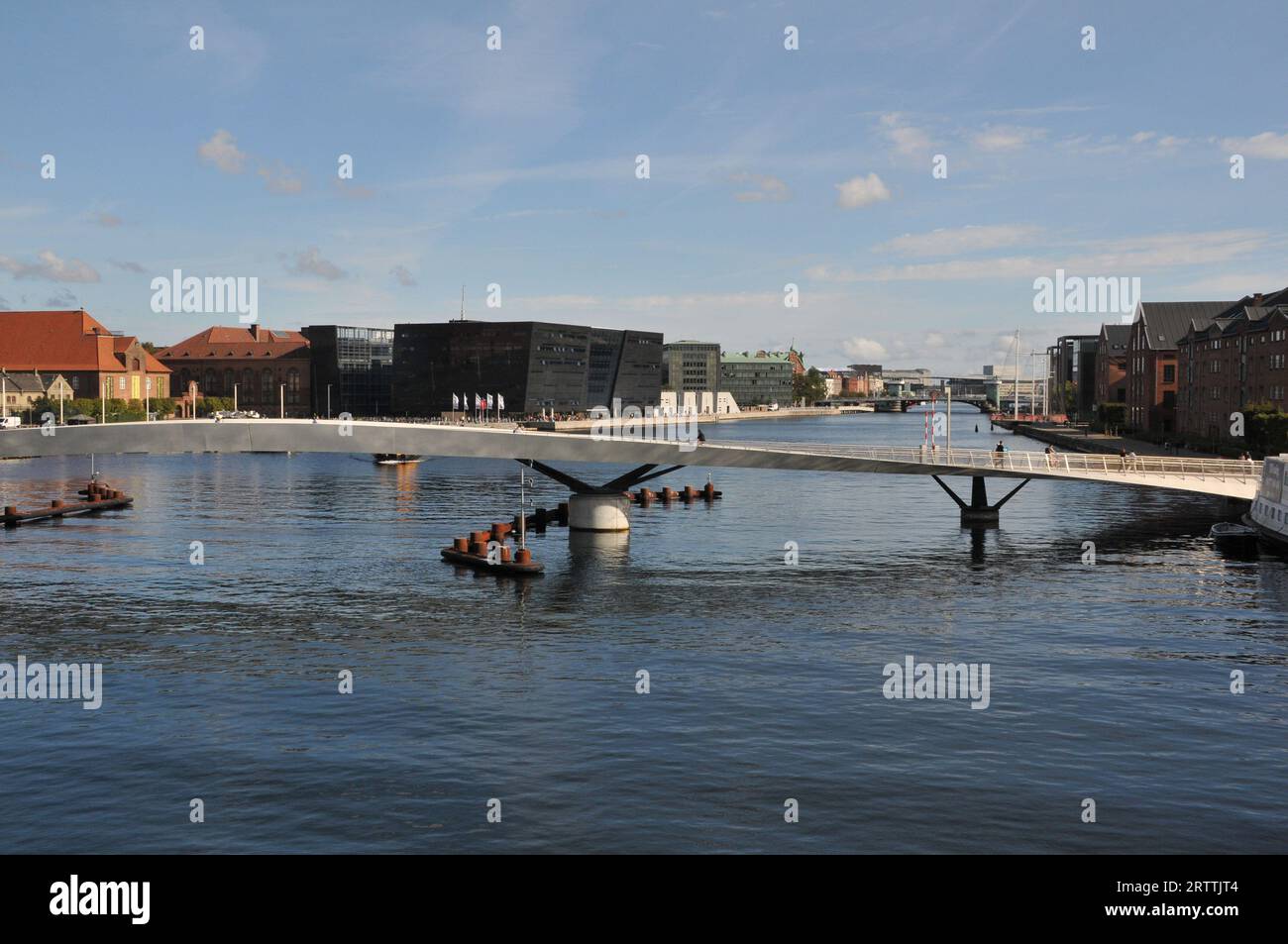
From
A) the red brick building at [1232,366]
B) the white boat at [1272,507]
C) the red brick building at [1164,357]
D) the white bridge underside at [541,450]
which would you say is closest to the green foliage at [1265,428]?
the red brick building at [1232,366]

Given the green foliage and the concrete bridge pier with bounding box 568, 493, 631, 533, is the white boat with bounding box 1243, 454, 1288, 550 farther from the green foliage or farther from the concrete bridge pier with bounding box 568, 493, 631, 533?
the concrete bridge pier with bounding box 568, 493, 631, 533

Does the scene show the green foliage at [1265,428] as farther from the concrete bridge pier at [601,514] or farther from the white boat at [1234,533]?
the concrete bridge pier at [601,514]

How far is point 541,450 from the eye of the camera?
80062 mm

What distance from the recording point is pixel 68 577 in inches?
2653

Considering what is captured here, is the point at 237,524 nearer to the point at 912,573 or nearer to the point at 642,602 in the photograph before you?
the point at 642,602

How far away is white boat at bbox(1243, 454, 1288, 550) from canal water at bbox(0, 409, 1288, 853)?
169 inches

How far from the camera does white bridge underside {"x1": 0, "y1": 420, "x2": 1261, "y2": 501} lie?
70.1 m

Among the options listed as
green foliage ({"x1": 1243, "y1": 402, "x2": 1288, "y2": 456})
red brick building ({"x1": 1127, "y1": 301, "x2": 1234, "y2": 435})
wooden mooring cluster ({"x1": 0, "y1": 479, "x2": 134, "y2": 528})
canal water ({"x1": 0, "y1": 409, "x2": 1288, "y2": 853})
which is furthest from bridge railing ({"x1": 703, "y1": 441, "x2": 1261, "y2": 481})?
red brick building ({"x1": 1127, "y1": 301, "x2": 1234, "y2": 435})

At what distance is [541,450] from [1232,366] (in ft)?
352

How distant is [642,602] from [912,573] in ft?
60.4

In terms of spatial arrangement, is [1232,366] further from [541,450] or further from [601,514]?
[541,450]

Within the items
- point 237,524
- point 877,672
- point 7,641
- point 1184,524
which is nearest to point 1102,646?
point 877,672

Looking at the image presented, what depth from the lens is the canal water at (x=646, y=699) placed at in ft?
95.5

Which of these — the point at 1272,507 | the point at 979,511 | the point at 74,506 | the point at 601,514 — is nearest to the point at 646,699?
the point at 601,514
